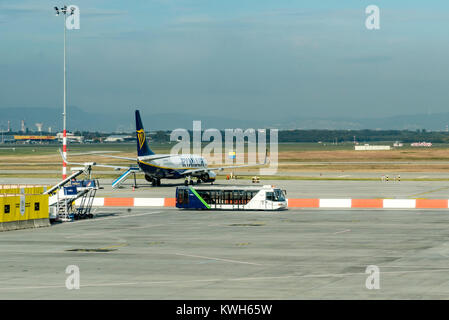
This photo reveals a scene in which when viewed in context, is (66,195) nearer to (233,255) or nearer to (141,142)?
(233,255)

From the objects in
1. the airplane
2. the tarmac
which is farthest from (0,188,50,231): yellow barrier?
the airplane

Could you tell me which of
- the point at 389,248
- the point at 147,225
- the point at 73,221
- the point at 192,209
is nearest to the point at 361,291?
the point at 389,248

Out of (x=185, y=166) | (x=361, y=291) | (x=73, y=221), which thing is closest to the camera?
(x=361, y=291)

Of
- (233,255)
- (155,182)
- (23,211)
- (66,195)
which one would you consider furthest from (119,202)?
(233,255)

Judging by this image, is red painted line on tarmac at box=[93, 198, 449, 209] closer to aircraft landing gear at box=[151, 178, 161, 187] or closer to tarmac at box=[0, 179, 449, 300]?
tarmac at box=[0, 179, 449, 300]

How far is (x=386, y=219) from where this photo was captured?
56.4 meters

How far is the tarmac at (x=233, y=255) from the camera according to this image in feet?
87.9

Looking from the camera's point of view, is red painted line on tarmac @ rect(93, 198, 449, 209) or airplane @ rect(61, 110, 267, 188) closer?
red painted line on tarmac @ rect(93, 198, 449, 209)

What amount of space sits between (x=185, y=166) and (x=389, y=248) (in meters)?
59.8

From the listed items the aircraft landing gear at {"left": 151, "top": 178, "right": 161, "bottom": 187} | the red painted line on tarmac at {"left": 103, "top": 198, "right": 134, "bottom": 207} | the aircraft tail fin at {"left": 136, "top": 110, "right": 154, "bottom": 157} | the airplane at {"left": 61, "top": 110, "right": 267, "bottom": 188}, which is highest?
the aircraft tail fin at {"left": 136, "top": 110, "right": 154, "bottom": 157}

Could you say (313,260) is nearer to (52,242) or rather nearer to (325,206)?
(52,242)

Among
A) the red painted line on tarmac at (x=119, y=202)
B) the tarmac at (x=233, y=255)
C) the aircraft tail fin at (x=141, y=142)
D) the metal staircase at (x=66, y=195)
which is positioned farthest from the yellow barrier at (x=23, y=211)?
the aircraft tail fin at (x=141, y=142)

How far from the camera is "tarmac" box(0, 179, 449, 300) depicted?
1055 inches

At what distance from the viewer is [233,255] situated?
36.7 m
